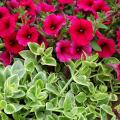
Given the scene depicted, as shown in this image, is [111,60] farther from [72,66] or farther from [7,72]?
[7,72]

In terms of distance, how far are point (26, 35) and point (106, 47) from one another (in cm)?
52

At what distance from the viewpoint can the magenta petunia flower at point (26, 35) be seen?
2.57 meters

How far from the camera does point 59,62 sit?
2699 millimetres

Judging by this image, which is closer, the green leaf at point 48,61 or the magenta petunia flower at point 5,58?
the green leaf at point 48,61

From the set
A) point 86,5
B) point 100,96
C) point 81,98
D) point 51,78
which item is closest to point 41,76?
point 51,78

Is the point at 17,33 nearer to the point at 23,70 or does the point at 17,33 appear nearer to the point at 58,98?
the point at 23,70

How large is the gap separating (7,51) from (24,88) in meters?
0.38

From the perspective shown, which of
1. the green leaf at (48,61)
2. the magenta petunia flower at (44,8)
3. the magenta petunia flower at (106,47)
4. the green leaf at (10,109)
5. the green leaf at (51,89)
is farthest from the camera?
the magenta petunia flower at (44,8)

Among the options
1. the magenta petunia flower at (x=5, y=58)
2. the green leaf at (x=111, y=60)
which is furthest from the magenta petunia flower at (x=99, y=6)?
the magenta petunia flower at (x=5, y=58)

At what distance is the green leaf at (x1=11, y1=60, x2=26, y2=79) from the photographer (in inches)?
96.5

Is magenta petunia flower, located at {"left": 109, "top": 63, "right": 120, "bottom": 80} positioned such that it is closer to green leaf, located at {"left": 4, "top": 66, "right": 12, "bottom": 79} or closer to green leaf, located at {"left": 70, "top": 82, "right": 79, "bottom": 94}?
green leaf, located at {"left": 70, "top": 82, "right": 79, "bottom": 94}

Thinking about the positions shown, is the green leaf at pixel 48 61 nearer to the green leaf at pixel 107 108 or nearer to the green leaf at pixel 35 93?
the green leaf at pixel 35 93

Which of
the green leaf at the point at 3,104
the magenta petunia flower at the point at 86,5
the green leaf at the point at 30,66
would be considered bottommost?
the green leaf at the point at 3,104

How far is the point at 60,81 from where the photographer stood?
2.56m
